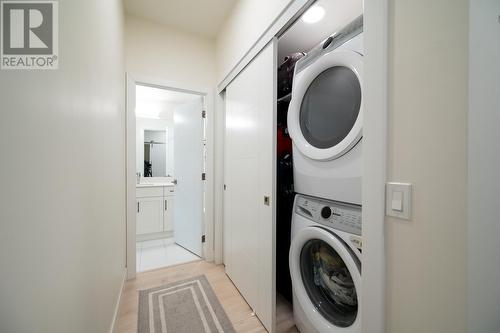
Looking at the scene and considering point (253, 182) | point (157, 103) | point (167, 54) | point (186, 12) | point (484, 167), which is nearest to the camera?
point (484, 167)

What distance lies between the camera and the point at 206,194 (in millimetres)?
2336

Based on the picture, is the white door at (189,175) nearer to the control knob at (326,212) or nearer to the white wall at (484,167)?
the control knob at (326,212)

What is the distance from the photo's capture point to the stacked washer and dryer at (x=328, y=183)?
881mm

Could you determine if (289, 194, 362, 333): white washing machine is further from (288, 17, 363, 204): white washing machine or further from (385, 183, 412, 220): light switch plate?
(385, 183, 412, 220): light switch plate

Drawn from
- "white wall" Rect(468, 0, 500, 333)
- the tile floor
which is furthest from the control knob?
the tile floor

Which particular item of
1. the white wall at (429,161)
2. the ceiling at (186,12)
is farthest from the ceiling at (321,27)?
the white wall at (429,161)

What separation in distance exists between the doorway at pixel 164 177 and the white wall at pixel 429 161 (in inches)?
81.3

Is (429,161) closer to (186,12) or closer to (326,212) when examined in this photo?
(326,212)

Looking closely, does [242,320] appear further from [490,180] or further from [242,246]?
[490,180]

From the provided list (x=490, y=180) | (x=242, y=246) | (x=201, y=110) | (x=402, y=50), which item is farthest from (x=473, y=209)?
(x=201, y=110)

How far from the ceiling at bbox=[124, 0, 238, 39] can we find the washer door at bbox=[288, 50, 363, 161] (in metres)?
1.35

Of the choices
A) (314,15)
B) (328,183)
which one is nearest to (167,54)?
(314,15)

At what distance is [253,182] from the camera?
152 cm

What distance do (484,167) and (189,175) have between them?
258 centimetres
